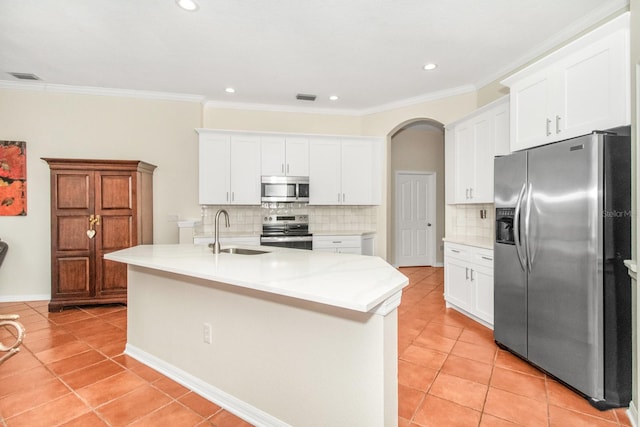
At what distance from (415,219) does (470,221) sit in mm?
2548

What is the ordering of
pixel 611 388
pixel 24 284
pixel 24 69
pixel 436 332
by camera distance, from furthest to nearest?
Result: pixel 24 284 < pixel 24 69 < pixel 436 332 < pixel 611 388

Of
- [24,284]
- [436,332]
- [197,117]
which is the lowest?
[436,332]

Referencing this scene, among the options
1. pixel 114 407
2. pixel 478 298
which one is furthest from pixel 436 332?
pixel 114 407

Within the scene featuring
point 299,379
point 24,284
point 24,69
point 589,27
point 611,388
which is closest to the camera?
point 299,379

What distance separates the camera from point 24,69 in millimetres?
3625

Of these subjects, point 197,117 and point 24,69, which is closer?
point 24,69

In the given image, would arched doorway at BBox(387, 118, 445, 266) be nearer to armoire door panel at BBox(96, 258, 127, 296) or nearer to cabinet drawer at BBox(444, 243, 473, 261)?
cabinet drawer at BBox(444, 243, 473, 261)

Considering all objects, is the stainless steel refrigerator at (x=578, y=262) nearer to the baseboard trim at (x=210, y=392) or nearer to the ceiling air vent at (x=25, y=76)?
the baseboard trim at (x=210, y=392)

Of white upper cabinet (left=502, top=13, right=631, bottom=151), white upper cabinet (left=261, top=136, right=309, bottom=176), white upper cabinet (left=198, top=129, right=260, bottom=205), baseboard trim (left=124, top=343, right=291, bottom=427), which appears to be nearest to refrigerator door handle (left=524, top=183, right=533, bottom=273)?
white upper cabinet (left=502, top=13, right=631, bottom=151)

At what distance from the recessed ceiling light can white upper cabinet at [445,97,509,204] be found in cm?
295

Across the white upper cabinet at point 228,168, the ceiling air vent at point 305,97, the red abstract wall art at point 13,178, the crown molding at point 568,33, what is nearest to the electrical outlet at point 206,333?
the white upper cabinet at point 228,168

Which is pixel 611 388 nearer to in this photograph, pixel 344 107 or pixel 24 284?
pixel 344 107

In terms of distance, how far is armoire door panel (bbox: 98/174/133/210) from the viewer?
380cm

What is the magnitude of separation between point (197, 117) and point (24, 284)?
322 centimetres
